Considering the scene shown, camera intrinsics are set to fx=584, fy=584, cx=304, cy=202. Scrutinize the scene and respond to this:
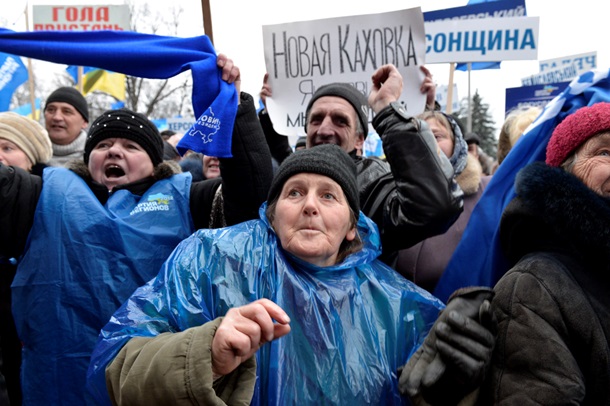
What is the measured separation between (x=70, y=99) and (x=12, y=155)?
1627 millimetres

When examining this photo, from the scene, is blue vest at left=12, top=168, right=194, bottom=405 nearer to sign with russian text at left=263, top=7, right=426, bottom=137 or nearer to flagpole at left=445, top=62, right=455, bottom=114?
sign with russian text at left=263, top=7, right=426, bottom=137

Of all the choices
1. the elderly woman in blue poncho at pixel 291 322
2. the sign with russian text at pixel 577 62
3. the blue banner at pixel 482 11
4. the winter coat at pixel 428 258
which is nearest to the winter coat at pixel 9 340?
the elderly woman in blue poncho at pixel 291 322

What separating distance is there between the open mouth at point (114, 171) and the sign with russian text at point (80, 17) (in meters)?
3.56

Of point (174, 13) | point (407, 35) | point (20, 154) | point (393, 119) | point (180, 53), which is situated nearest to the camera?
point (393, 119)

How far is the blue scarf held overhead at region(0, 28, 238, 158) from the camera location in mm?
2248

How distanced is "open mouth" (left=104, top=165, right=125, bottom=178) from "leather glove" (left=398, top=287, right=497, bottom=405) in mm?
1499

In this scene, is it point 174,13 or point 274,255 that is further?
point 174,13

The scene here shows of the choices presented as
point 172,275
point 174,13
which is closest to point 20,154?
point 172,275

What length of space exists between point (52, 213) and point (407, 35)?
1925 millimetres

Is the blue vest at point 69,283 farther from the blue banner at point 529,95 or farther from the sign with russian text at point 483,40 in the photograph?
the blue banner at point 529,95

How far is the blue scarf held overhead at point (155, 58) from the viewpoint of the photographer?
225cm

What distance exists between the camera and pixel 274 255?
70.6 inches

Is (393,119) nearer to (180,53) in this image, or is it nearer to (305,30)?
(180,53)

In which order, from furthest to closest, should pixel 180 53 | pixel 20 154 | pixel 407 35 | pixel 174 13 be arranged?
pixel 174 13, pixel 407 35, pixel 20 154, pixel 180 53
